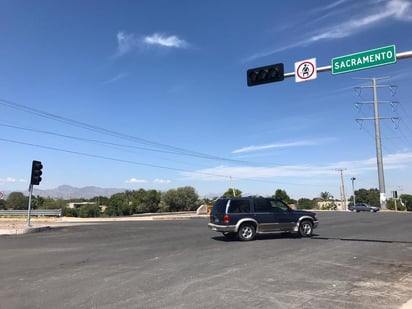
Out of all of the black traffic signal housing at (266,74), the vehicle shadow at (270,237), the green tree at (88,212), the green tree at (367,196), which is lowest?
the vehicle shadow at (270,237)

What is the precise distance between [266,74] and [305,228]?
23.5 ft

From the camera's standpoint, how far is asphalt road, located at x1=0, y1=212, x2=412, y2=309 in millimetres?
7297

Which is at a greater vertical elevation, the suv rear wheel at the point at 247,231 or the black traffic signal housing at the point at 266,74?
the black traffic signal housing at the point at 266,74

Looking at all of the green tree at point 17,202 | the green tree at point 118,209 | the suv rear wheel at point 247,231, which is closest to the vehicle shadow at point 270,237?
the suv rear wheel at point 247,231

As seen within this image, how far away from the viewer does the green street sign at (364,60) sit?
13.7m

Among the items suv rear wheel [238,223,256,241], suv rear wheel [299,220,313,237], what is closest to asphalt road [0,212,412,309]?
suv rear wheel [238,223,256,241]

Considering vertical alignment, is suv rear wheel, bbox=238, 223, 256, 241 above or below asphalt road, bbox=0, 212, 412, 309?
above

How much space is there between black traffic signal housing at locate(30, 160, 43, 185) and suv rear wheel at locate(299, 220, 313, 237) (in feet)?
54.0

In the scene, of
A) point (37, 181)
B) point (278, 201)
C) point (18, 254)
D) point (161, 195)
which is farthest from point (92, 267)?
point (161, 195)

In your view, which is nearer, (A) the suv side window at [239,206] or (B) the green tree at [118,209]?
(A) the suv side window at [239,206]

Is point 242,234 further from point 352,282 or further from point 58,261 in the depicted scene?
point 352,282

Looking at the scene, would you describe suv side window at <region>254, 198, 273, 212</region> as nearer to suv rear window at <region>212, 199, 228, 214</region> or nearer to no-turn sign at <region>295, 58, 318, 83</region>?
suv rear window at <region>212, 199, 228, 214</region>

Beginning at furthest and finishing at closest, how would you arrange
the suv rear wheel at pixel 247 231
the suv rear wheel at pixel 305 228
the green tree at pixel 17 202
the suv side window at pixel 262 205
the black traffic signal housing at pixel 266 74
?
the green tree at pixel 17 202 < the suv rear wheel at pixel 305 228 < the suv side window at pixel 262 205 < the suv rear wheel at pixel 247 231 < the black traffic signal housing at pixel 266 74

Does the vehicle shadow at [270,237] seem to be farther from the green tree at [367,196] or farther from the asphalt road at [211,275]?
the green tree at [367,196]
